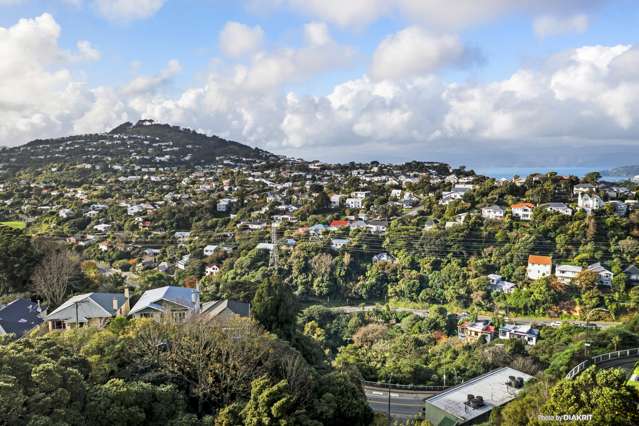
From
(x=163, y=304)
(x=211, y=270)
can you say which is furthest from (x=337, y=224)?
(x=163, y=304)

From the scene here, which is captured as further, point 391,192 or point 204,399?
point 391,192

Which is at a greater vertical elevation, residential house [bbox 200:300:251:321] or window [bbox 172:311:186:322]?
window [bbox 172:311:186:322]

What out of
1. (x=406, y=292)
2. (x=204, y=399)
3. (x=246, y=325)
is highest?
(x=246, y=325)

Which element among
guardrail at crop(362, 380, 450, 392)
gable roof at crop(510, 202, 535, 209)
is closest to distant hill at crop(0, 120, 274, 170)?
gable roof at crop(510, 202, 535, 209)

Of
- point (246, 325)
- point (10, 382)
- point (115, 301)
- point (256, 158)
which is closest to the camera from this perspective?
point (10, 382)

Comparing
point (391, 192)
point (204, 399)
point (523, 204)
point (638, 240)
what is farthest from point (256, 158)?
point (204, 399)

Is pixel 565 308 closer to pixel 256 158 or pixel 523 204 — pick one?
pixel 523 204

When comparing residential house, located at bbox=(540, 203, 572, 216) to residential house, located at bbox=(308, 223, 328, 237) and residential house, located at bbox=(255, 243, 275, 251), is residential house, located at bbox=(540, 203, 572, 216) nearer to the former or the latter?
residential house, located at bbox=(308, 223, 328, 237)
